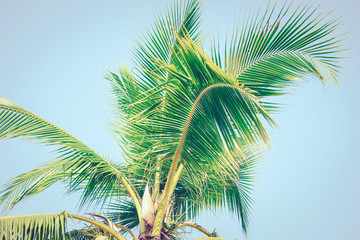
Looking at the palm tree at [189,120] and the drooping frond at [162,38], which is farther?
the drooping frond at [162,38]

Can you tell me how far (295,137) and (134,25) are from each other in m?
101

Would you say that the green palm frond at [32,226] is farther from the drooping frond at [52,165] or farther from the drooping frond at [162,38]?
the drooping frond at [162,38]

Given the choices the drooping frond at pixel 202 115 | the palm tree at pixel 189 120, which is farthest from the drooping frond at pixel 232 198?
the drooping frond at pixel 202 115

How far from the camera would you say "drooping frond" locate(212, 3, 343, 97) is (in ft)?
10.8

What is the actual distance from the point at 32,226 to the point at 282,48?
2.76 m

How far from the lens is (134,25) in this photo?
14.4 feet

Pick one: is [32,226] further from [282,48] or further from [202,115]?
[282,48]

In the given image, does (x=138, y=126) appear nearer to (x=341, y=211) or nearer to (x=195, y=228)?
(x=195, y=228)

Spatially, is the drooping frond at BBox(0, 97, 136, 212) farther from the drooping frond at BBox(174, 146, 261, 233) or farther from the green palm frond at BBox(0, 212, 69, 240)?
the drooping frond at BBox(174, 146, 261, 233)

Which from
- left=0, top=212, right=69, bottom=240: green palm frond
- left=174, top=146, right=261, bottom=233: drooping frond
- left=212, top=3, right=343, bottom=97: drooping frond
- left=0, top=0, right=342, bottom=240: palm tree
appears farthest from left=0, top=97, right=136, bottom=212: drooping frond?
left=212, top=3, right=343, bottom=97: drooping frond

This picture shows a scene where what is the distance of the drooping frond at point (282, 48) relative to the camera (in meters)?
3.28

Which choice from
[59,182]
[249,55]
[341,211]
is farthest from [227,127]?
[341,211]

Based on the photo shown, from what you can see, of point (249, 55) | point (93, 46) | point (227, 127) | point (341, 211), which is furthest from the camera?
point (93, 46)

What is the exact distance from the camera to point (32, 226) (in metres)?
3.16
